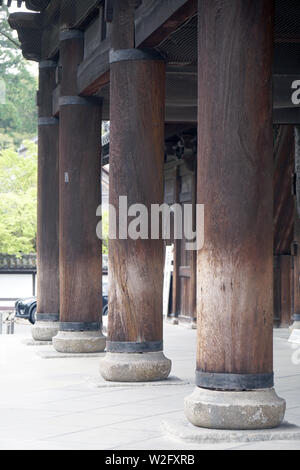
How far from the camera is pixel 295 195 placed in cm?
2020

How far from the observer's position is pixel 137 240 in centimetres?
1245

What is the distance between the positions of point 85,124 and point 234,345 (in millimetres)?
8126

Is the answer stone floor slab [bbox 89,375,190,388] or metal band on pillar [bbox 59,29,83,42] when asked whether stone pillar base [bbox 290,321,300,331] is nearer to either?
metal band on pillar [bbox 59,29,83,42]

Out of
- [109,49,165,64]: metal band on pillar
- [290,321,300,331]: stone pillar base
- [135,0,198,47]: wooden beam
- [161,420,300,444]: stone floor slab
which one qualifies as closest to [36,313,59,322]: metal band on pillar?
[290,321,300,331]: stone pillar base

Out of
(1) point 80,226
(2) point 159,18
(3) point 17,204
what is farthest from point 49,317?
(3) point 17,204

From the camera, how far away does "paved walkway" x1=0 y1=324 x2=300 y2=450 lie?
8.42 meters

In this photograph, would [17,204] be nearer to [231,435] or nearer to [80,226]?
[80,226]

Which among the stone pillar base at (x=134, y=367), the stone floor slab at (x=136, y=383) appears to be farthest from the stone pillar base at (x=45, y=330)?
the stone pillar base at (x=134, y=367)

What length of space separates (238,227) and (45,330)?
1051cm

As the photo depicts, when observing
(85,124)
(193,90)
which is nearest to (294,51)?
(193,90)

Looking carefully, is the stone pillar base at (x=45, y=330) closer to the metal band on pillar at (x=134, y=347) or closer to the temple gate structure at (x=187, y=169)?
the temple gate structure at (x=187, y=169)

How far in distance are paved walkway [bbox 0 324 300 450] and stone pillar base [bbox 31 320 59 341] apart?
205 centimetres

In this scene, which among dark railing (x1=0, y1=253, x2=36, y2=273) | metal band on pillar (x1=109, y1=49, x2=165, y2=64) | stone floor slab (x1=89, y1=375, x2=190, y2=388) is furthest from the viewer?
dark railing (x1=0, y1=253, x2=36, y2=273)
